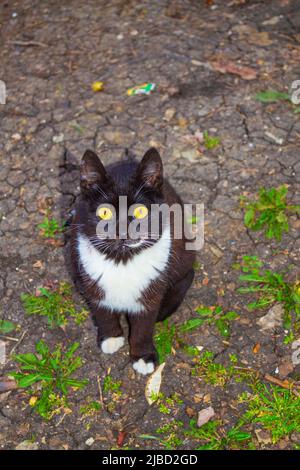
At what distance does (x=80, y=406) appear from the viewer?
363 centimetres

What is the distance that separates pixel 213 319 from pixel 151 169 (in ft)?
4.57

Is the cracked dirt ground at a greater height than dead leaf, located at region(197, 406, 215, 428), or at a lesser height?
greater

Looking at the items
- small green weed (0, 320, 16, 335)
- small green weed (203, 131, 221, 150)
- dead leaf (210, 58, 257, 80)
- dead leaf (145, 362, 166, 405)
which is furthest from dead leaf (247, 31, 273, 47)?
small green weed (0, 320, 16, 335)

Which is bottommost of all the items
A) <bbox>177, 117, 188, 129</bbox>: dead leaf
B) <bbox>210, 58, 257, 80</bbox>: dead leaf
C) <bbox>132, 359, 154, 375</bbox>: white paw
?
<bbox>132, 359, 154, 375</bbox>: white paw

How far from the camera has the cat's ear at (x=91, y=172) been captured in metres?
3.06

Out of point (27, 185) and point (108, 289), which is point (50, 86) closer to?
point (27, 185)

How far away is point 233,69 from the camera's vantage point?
18.0 ft

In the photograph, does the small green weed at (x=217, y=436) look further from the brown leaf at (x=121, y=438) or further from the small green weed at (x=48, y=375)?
the small green weed at (x=48, y=375)

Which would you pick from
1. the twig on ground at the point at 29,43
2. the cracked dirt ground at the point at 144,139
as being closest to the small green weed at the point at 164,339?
the cracked dirt ground at the point at 144,139

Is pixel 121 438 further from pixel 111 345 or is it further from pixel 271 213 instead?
pixel 271 213

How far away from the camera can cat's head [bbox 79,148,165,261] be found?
3085 millimetres

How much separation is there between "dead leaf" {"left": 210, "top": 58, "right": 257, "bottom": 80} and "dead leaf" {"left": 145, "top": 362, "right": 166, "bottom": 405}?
3081 mm

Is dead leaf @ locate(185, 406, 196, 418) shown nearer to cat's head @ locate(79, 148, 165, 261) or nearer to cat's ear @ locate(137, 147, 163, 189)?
cat's head @ locate(79, 148, 165, 261)

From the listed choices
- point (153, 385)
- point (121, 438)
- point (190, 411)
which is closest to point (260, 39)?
point (153, 385)
